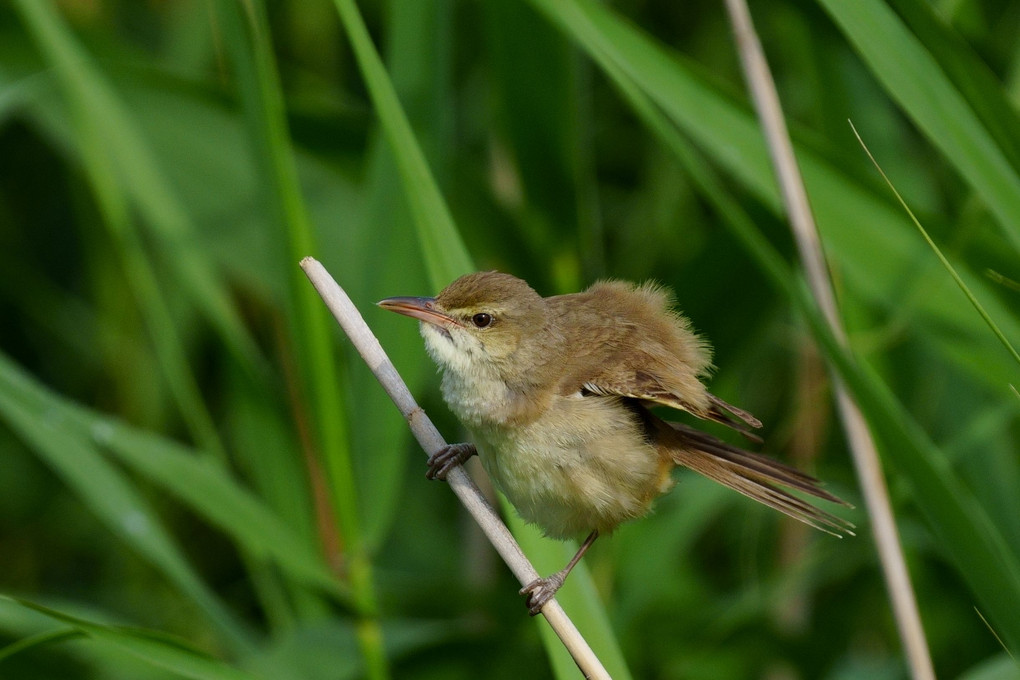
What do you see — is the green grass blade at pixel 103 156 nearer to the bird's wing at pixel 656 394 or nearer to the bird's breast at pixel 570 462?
the bird's breast at pixel 570 462

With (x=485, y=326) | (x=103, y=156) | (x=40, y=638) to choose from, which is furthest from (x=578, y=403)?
(x=103, y=156)

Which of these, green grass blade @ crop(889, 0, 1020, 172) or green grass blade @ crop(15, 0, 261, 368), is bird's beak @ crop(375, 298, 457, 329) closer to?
green grass blade @ crop(15, 0, 261, 368)

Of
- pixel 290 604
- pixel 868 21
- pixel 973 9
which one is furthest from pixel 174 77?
pixel 973 9

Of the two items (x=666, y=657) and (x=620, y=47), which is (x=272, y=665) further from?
(x=620, y=47)

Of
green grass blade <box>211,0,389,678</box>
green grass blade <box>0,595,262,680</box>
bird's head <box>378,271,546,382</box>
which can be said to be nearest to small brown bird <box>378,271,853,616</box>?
bird's head <box>378,271,546,382</box>

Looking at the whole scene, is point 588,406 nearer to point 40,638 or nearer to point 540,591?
point 540,591

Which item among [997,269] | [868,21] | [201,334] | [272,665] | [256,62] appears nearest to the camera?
[868,21]

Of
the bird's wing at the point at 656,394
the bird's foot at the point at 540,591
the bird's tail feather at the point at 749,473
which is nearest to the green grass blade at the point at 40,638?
the bird's foot at the point at 540,591
